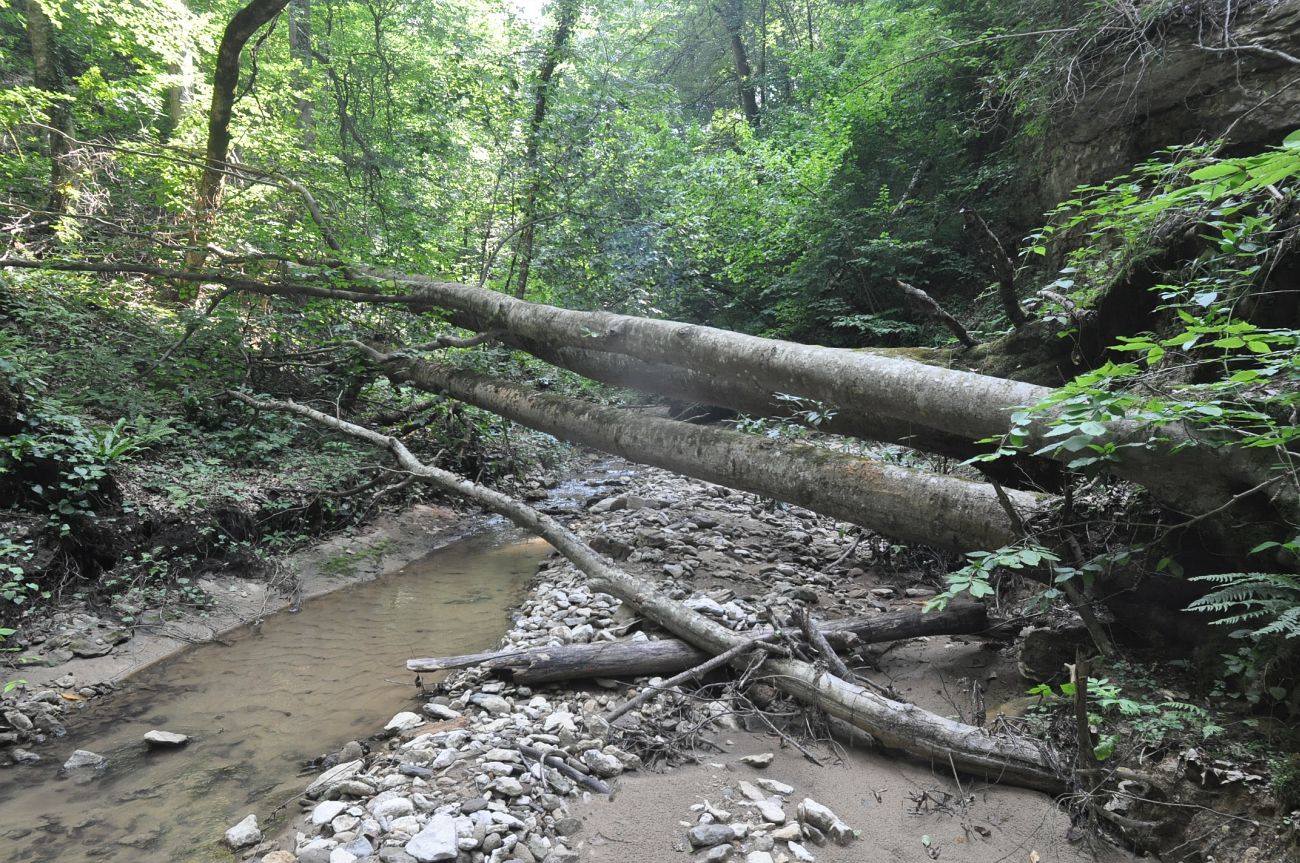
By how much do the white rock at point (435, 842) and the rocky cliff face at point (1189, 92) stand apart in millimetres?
5799

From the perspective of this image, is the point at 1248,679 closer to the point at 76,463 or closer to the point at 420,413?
the point at 76,463

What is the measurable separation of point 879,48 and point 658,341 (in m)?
11.0

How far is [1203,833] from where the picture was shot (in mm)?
2303

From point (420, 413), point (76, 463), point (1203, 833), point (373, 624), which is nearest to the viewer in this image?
point (1203, 833)

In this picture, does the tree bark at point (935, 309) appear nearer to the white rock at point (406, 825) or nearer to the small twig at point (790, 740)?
the small twig at point (790, 740)

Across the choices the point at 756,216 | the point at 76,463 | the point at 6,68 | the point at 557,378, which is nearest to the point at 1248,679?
the point at 76,463

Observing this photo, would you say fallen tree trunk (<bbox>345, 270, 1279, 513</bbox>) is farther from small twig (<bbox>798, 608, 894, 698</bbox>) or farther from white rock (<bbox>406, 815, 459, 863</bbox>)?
white rock (<bbox>406, 815, 459, 863</bbox>)

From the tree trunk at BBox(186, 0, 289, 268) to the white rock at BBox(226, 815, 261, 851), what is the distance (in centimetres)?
636

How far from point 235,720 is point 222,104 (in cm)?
740

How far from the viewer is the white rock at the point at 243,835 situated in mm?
2734

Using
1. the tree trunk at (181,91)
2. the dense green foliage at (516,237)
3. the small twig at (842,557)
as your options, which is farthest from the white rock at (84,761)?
the tree trunk at (181,91)

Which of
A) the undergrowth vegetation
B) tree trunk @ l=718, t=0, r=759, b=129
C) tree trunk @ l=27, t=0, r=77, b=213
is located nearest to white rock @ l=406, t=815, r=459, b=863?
the undergrowth vegetation

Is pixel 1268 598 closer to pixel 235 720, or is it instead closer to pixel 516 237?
pixel 235 720

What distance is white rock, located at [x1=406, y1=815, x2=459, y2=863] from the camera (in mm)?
2359
